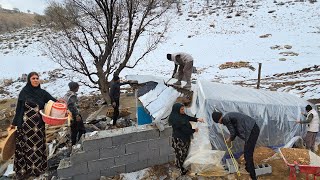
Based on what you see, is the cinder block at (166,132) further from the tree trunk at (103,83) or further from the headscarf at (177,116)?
the tree trunk at (103,83)

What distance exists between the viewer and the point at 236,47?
74.9 ft

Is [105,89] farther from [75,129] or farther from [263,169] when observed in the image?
[263,169]

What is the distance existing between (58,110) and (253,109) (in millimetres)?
3909

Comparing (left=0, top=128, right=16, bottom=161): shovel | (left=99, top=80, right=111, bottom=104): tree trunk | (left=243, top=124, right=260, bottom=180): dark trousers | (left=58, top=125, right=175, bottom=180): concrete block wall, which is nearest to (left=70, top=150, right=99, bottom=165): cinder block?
(left=58, top=125, right=175, bottom=180): concrete block wall

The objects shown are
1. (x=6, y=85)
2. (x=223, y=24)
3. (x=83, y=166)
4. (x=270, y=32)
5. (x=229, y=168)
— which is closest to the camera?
(x=83, y=166)

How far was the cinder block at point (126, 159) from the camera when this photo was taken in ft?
16.3

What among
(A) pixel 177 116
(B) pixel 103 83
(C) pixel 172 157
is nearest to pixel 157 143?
(C) pixel 172 157

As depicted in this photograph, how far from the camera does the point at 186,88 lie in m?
6.88

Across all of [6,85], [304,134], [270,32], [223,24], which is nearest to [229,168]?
[304,134]

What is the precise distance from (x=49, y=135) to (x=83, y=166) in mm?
2998

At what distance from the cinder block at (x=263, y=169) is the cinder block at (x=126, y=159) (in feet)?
6.99

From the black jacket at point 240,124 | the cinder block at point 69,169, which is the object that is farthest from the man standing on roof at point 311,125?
the cinder block at point 69,169

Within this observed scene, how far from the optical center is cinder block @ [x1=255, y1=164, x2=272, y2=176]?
5.24 m

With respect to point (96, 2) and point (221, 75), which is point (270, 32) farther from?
point (96, 2)
